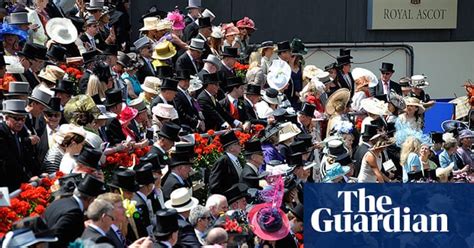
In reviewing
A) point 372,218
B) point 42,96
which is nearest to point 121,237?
point 42,96

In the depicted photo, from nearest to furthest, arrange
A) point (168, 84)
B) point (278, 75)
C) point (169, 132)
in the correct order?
point (169, 132) < point (168, 84) < point (278, 75)

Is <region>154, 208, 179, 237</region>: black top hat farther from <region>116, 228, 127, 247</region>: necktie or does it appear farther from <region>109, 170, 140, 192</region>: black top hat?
<region>109, 170, 140, 192</region>: black top hat

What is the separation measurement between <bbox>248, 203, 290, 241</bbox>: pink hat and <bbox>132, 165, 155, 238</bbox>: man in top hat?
1.24 metres

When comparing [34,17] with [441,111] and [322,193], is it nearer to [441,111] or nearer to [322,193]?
[322,193]

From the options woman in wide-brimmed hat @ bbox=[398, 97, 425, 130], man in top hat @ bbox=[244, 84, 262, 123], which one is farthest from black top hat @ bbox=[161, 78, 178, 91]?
woman in wide-brimmed hat @ bbox=[398, 97, 425, 130]

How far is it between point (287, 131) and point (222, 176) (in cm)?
269

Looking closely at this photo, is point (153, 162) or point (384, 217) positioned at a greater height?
point (153, 162)

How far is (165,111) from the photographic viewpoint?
52.0 ft

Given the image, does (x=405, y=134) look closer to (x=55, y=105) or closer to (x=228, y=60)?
(x=228, y=60)

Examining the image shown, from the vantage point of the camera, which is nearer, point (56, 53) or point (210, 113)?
point (56, 53)

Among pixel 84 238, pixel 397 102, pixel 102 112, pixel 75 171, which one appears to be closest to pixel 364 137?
pixel 397 102

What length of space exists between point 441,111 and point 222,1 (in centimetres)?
549

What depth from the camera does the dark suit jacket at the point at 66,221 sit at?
10820 millimetres

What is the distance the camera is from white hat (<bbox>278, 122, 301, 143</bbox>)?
17359 mm
